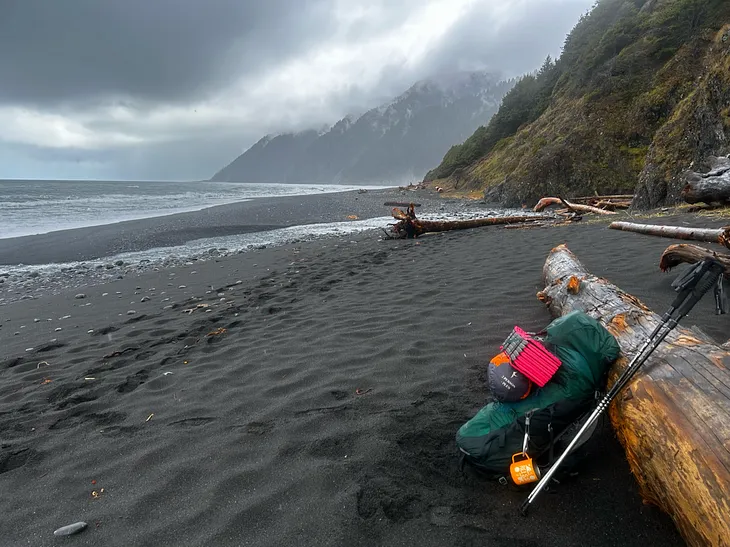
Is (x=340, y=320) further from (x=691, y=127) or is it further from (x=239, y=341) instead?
(x=691, y=127)

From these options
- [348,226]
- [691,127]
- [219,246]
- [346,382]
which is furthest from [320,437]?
[348,226]

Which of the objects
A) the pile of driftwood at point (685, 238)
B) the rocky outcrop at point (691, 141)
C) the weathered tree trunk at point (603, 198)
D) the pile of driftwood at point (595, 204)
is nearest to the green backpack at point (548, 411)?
the pile of driftwood at point (685, 238)

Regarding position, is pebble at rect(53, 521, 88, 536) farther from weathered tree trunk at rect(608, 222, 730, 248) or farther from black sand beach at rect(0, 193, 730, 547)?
weathered tree trunk at rect(608, 222, 730, 248)

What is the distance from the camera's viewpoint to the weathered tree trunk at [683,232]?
666 centimetres

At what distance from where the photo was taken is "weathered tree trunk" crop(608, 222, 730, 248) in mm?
6662

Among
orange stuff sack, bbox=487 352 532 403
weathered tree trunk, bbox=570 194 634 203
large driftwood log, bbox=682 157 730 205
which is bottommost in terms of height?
orange stuff sack, bbox=487 352 532 403

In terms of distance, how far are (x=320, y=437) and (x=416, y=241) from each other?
1040 centimetres

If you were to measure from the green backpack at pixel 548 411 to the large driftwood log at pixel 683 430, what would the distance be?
21cm

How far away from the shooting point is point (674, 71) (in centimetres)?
2234

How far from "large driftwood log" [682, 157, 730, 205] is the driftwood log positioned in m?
5.22

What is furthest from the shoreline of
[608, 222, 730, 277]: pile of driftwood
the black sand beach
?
[608, 222, 730, 277]: pile of driftwood

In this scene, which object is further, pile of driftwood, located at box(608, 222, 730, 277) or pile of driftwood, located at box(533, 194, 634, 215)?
pile of driftwood, located at box(533, 194, 634, 215)

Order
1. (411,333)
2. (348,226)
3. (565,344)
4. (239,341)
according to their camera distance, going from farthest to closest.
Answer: (348,226), (239,341), (411,333), (565,344)

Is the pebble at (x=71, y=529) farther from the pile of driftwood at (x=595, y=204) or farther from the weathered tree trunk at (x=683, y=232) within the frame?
the pile of driftwood at (x=595, y=204)
